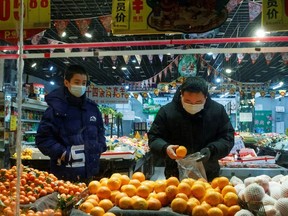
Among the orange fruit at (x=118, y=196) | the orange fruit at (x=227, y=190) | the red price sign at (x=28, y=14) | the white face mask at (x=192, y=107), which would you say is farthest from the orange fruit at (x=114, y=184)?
the red price sign at (x=28, y=14)

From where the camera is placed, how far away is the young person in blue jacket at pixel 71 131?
11.1 ft

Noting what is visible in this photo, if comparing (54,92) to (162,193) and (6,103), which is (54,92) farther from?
(6,103)

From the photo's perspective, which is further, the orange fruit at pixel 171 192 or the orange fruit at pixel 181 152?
the orange fruit at pixel 181 152

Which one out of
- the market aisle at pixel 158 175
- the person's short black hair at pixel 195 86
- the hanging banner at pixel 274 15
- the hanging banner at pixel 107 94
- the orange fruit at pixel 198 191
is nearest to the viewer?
the orange fruit at pixel 198 191

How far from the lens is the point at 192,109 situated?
3176mm

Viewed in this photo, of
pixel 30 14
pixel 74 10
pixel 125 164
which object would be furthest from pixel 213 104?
pixel 74 10

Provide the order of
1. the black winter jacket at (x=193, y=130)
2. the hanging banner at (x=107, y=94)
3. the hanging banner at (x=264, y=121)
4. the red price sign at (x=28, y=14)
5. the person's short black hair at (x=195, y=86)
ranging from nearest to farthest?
the person's short black hair at (x=195, y=86)
the black winter jacket at (x=193, y=130)
the red price sign at (x=28, y=14)
the hanging banner at (x=107, y=94)
the hanging banner at (x=264, y=121)

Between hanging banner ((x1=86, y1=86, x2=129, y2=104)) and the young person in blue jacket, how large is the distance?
43.8 ft

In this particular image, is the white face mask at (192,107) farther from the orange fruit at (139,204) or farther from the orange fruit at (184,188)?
the orange fruit at (139,204)

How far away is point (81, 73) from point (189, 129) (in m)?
1.16

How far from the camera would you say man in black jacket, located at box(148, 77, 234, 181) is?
3125 mm

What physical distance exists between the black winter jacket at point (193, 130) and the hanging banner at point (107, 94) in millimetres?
13711

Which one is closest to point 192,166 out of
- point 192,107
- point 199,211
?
point 192,107

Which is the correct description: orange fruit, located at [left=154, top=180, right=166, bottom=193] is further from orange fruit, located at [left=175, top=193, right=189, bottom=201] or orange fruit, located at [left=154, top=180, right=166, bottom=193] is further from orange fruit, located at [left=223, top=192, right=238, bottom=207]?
orange fruit, located at [left=223, top=192, right=238, bottom=207]
